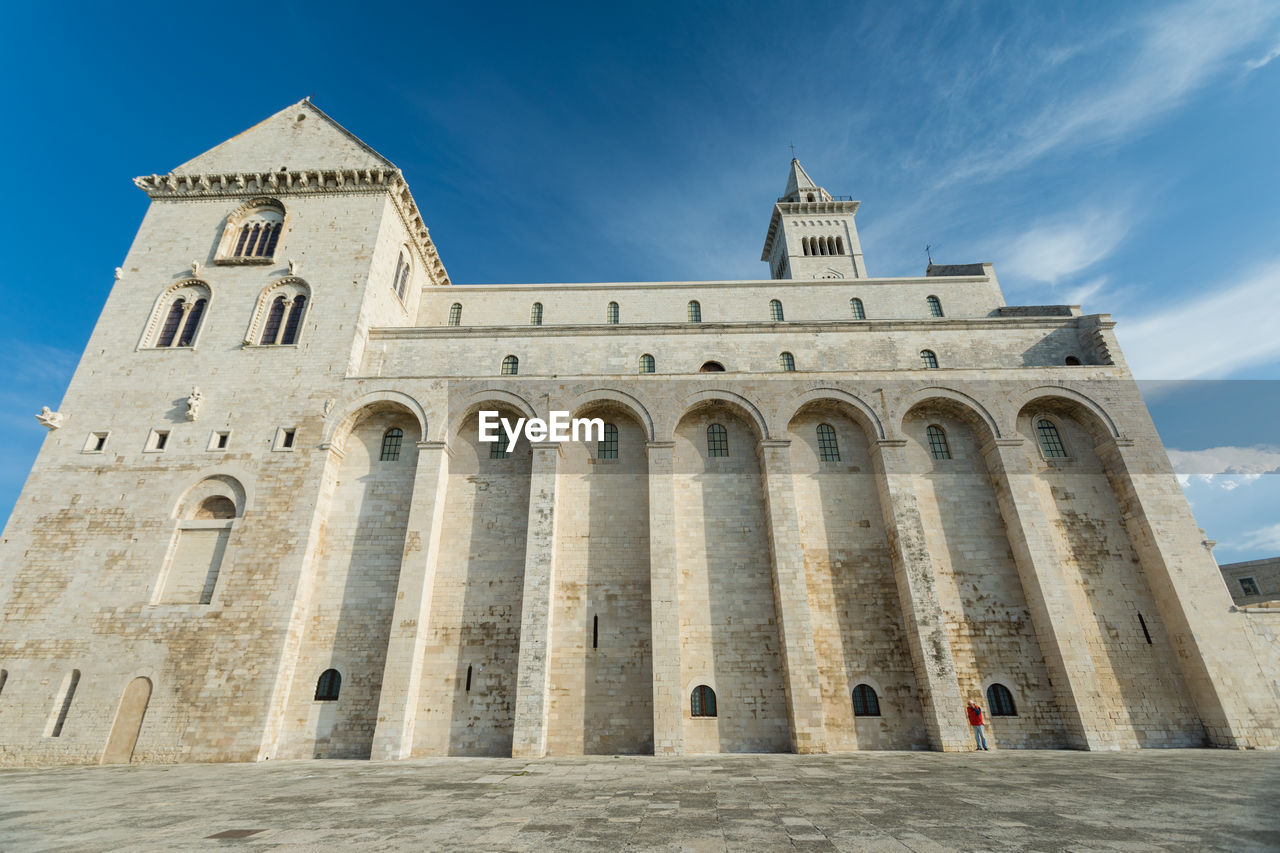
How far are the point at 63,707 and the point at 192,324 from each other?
1311 cm

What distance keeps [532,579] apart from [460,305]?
1527 centimetres

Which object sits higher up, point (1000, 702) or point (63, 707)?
point (63, 707)

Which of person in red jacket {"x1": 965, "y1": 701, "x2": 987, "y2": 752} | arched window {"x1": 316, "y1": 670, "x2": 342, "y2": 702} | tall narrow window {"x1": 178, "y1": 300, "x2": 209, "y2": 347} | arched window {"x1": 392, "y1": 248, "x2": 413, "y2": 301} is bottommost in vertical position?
person in red jacket {"x1": 965, "y1": 701, "x2": 987, "y2": 752}

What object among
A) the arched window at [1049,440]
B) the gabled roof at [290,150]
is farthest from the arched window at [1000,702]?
the gabled roof at [290,150]

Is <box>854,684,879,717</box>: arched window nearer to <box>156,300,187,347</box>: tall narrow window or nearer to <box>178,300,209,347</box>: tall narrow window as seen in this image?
<box>178,300,209,347</box>: tall narrow window

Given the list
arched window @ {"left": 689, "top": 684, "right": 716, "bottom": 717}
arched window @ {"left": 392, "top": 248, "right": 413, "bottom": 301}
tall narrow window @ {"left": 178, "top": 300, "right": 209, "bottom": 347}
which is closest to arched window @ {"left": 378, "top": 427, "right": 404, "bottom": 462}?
arched window @ {"left": 392, "top": 248, "right": 413, "bottom": 301}

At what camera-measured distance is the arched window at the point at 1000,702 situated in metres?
15.0

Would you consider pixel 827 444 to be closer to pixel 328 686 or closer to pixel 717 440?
pixel 717 440

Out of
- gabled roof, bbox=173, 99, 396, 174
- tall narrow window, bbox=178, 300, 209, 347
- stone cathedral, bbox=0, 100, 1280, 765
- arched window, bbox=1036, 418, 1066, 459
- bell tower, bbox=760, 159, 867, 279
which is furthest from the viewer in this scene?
bell tower, bbox=760, 159, 867, 279

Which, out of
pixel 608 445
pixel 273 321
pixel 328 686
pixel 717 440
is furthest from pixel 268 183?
pixel 717 440

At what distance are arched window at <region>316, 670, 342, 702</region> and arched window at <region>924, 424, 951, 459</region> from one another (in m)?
20.5

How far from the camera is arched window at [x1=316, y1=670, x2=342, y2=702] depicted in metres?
15.3

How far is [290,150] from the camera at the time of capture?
76.3ft

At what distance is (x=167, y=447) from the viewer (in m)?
17.7
